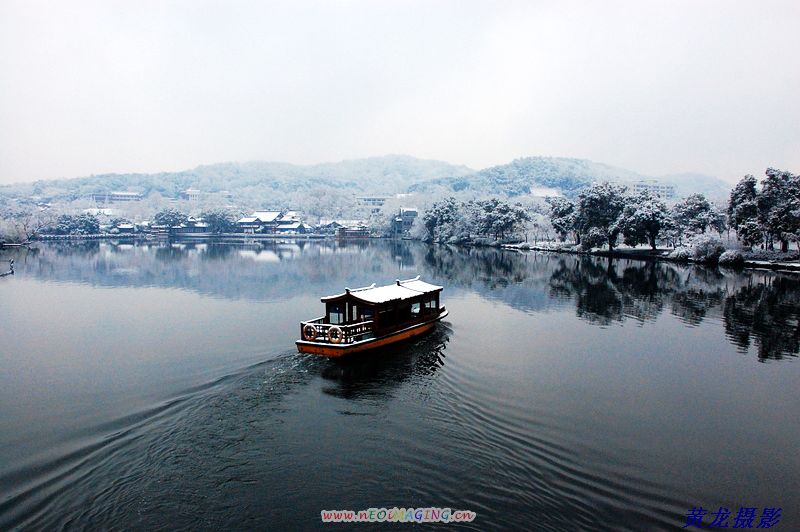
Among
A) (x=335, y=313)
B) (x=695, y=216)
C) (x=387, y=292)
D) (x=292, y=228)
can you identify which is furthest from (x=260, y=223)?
(x=335, y=313)

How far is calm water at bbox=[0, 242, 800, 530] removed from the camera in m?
9.27

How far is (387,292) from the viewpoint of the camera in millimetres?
21312

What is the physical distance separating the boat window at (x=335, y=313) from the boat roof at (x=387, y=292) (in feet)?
1.39

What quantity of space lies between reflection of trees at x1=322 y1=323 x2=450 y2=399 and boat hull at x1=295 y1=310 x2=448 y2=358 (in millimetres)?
378

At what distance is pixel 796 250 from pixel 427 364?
5451cm

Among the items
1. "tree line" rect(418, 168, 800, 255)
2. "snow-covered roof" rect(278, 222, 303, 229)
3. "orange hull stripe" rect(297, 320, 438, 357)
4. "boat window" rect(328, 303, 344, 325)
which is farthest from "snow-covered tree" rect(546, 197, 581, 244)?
"snow-covered roof" rect(278, 222, 303, 229)

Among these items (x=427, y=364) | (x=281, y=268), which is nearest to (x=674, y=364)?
(x=427, y=364)

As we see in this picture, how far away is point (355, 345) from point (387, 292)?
4259 mm

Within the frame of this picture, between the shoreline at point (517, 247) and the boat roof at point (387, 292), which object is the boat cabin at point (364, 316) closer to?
the boat roof at point (387, 292)

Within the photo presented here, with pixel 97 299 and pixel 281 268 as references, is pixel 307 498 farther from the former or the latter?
pixel 281 268

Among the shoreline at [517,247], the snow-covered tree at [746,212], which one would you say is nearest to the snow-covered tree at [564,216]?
the shoreline at [517,247]

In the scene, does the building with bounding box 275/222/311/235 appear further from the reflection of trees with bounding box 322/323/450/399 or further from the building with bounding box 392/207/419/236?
the reflection of trees with bounding box 322/323/450/399

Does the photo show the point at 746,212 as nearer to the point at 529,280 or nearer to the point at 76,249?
the point at 529,280

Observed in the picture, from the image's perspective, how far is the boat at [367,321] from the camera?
1739 cm
